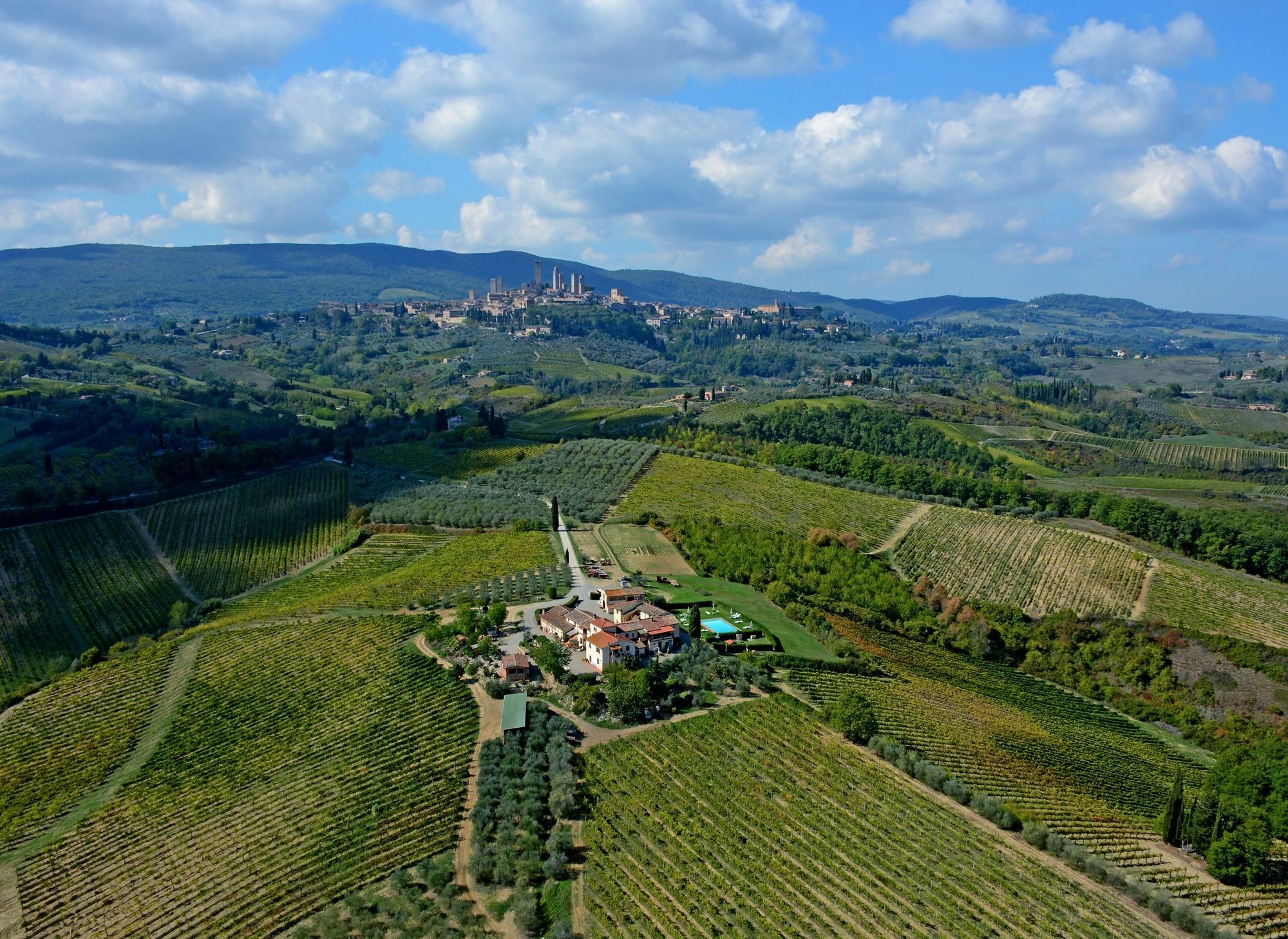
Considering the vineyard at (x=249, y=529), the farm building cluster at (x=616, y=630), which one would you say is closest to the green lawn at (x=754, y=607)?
the farm building cluster at (x=616, y=630)

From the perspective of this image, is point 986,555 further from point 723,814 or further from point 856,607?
point 723,814

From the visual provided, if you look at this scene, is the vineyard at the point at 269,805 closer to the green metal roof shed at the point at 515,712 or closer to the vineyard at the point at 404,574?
the green metal roof shed at the point at 515,712

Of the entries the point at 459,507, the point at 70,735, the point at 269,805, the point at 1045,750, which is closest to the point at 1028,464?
the point at 459,507

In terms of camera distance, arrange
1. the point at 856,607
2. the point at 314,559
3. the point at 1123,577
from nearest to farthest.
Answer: the point at 856,607
the point at 1123,577
the point at 314,559

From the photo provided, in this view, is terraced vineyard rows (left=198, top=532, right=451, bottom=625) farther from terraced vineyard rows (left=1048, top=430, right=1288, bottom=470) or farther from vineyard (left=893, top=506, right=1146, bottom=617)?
terraced vineyard rows (left=1048, top=430, right=1288, bottom=470)

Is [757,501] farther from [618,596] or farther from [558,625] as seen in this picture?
[558,625]

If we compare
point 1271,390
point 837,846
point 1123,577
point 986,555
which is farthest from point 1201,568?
point 1271,390
